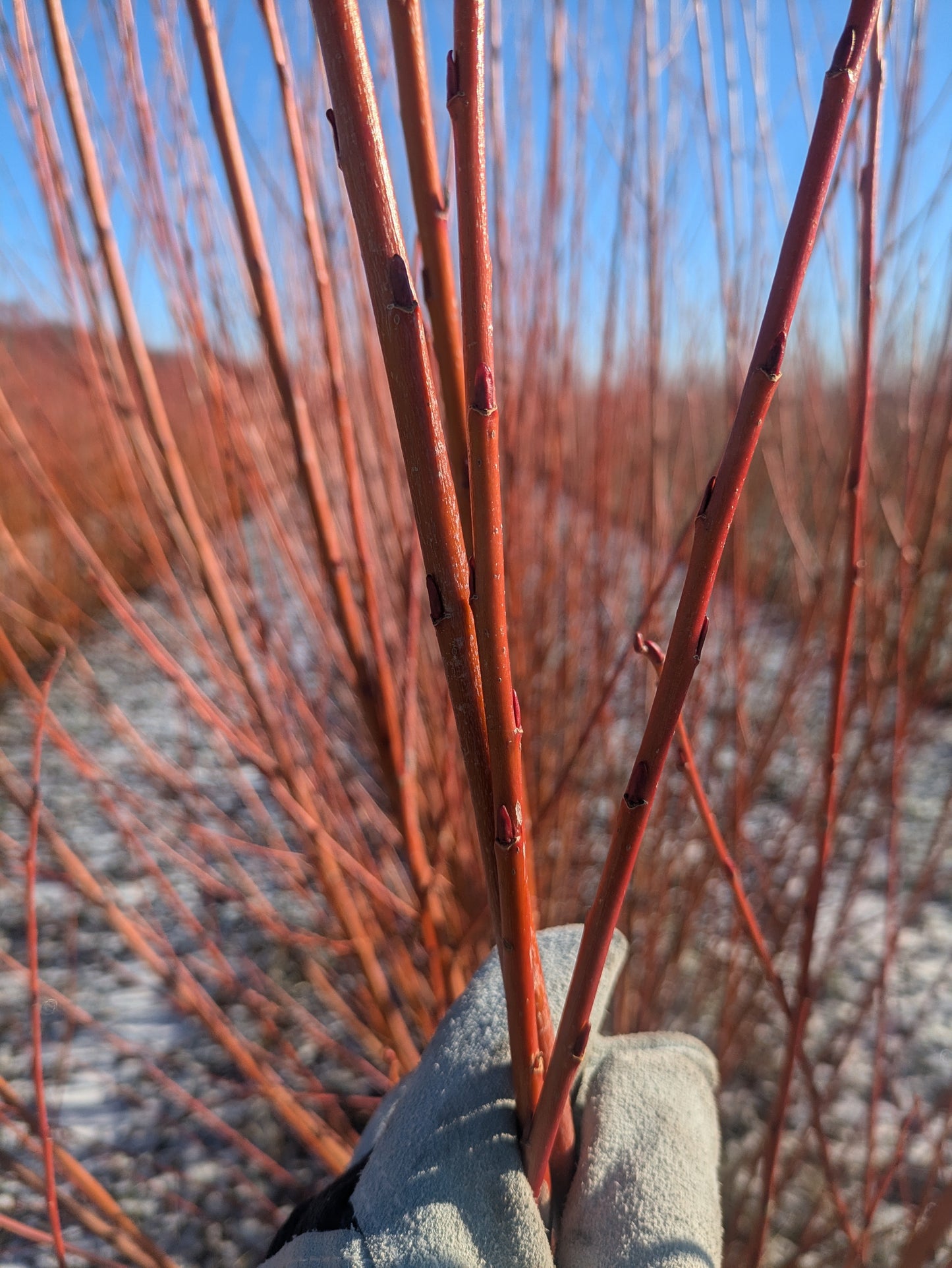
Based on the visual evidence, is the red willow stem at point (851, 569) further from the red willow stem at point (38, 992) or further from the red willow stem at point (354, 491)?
the red willow stem at point (38, 992)

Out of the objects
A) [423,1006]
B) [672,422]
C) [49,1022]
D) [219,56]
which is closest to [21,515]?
[49,1022]

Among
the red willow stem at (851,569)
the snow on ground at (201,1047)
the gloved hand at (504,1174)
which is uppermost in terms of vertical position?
the red willow stem at (851,569)

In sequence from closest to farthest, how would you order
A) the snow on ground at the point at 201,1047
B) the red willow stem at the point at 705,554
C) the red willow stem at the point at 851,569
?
the red willow stem at the point at 705,554
the red willow stem at the point at 851,569
the snow on ground at the point at 201,1047

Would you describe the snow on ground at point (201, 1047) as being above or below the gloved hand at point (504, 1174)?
below

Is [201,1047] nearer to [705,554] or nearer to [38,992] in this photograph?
[38,992]

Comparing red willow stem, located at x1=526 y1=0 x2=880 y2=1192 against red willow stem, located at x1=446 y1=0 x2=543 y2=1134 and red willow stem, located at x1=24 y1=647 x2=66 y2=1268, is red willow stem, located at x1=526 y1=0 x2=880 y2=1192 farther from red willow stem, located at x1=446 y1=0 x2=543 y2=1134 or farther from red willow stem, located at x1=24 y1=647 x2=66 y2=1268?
red willow stem, located at x1=24 y1=647 x2=66 y2=1268

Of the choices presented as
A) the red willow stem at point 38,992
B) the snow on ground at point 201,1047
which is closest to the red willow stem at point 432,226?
the red willow stem at point 38,992
